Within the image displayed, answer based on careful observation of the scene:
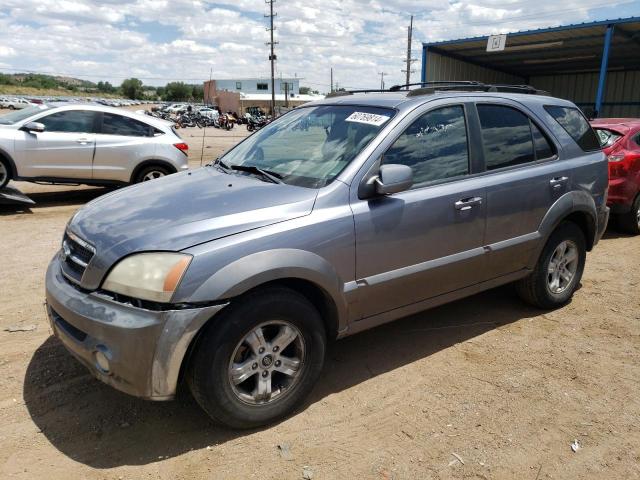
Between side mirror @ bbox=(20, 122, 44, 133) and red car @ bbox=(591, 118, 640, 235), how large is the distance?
844 centimetres

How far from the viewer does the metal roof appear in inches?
680

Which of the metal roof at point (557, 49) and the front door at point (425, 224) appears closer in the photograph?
the front door at point (425, 224)

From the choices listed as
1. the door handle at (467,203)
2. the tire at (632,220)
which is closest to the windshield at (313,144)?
the door handle at (467,203)

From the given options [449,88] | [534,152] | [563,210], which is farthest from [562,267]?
[449,88]

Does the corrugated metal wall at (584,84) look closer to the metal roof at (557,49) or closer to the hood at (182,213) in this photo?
the metal roof at (557,49)

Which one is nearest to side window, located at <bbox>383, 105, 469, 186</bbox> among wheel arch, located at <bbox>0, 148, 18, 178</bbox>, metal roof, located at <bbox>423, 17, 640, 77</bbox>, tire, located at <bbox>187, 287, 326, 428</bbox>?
tire, located at <bbox>187, 287, 326, 428</bbox>

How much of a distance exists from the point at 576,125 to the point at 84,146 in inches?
297

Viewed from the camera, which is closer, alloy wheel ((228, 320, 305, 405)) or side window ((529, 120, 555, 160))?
alloy wheel ((228, 320, 305, 405))

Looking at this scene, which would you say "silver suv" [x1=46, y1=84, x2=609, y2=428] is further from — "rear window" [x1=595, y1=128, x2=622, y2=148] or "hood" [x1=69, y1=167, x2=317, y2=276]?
"rear window" [x1=595, y1=128, x2=622, y2=148]

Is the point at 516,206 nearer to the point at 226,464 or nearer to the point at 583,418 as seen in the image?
the point at 583,418

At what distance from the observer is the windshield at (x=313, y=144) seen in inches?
128

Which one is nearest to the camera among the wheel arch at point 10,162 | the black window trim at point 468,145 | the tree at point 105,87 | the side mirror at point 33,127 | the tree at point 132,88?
the black window trim at point 468,145

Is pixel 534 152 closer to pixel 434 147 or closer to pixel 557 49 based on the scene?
pixel 434 147

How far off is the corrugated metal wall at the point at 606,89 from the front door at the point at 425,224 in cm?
2541
